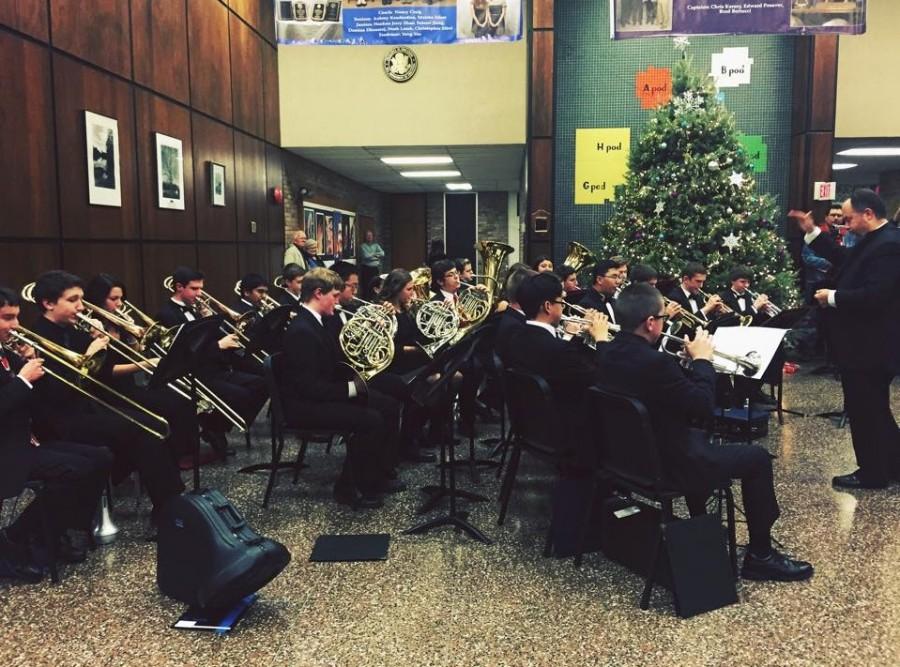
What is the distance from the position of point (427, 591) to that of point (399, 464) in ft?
6.11

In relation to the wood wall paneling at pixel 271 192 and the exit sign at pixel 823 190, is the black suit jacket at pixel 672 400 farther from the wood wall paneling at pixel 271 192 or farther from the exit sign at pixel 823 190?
the wood wall paneling at pixel 271 192

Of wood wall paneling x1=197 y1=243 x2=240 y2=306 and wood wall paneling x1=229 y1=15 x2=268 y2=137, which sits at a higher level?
wood wall paneling x1=229 y1=15 x2=268 y2=137

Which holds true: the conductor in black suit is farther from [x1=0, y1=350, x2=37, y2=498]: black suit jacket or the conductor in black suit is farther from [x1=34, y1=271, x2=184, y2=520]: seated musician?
[x1=0, y1=350, x2=37, y2=498]: black suit jacket

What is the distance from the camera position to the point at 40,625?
9.30 feet

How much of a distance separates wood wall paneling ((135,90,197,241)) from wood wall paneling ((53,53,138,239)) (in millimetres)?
215

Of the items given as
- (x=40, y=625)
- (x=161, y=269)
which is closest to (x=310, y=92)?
(x=161, y=269)

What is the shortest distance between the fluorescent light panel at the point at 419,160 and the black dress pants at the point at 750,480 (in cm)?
899

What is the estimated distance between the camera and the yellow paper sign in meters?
9.28

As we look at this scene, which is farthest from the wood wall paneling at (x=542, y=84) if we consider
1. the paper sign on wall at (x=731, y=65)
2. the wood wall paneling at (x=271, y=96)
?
the wood wall paneling at (x=271, y=96)

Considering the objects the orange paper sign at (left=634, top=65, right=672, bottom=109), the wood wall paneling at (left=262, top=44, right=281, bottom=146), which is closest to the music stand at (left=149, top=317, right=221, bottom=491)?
the wood wall paneling at (left=262, top=44, right=281, bottom=146)

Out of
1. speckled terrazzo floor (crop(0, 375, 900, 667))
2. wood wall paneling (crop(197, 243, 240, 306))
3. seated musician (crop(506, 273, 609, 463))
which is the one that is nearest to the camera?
speckled terrazzo floor (crop(0, 375, 900, 667))

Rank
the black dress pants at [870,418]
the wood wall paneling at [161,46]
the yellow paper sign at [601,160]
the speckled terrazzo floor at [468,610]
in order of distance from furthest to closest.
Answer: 1. the yellow paper sign at [601,160]
2. the wood wall paneling at [161,46]
3. the black dress pants at [870,418]
4. the speckled terrazzo floor at [468,610]

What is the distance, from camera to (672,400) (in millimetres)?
2816

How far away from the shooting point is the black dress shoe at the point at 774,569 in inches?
124
